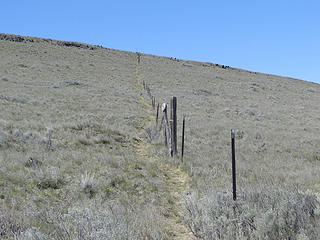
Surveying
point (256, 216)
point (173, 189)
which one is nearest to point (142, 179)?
point (173, 189)

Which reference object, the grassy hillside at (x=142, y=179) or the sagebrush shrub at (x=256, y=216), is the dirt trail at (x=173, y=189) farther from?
the sagebrush shrub at (x=256, y=216)

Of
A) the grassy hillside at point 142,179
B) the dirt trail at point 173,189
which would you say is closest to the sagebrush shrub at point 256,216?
the grassy hillside at point 142,179

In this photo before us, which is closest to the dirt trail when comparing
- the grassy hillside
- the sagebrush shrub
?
the grassy hillside

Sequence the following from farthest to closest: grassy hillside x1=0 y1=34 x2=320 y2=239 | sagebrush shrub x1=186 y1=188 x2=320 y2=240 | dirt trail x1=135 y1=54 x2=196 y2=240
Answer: dirt trail x1=135 y1=54 x2=196 y2=240
grassy hillside x1=0 y1=34 x2=320 y2=239
sagebrush shrub x1=186 y1=188 x2=320 y2=240

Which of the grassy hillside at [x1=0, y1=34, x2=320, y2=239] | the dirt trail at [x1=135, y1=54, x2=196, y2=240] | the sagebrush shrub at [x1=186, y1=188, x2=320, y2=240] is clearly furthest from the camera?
the dirt trail at [x1=135, y1=54, x2=196, y2=240]

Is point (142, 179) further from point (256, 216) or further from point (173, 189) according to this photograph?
point (256, 216)

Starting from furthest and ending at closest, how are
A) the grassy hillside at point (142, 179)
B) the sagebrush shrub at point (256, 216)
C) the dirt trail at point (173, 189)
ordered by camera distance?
1. the dirt trail at point (173, 189)
2. the grassy hillside at point (142, 179)
3. the sagebrush shrub at point (256, 216)

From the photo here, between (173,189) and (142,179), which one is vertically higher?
(142,179)

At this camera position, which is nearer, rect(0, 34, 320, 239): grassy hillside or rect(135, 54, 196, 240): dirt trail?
rect(0, 34, 320, 239): grassy hillside

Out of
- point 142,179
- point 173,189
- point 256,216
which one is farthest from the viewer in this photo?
point 142,179

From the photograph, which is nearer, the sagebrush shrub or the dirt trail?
the sagebrush shrub

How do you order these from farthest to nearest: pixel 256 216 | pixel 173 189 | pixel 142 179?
pixel 142 179 → pixel 173 189 → pixel 256 216

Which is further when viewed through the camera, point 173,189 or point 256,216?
point 173,189

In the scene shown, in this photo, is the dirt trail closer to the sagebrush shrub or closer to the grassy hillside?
the grassy hillside
